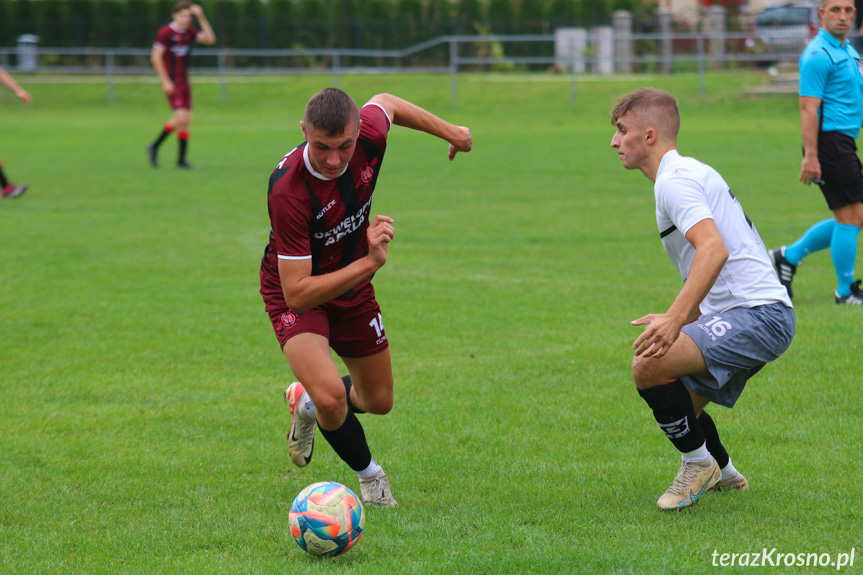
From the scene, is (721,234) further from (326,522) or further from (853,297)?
(853,297)

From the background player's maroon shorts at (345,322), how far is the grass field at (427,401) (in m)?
0.67

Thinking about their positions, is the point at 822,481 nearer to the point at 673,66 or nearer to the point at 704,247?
the point at 704,247

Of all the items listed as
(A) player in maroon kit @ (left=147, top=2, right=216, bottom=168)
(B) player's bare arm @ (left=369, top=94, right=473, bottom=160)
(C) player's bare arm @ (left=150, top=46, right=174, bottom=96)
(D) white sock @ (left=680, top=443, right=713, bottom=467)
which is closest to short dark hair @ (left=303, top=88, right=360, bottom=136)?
(B) player's bare arm @ (left=369, top=94, right=473, bottom=160)

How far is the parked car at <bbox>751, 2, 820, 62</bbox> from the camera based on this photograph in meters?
29.9

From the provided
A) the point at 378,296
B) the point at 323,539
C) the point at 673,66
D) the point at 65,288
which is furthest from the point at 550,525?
the point at 673,66

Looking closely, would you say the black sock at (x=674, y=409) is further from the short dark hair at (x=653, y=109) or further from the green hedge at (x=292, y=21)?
the green hedge at (x=292, y=21)

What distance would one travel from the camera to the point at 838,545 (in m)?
3.77

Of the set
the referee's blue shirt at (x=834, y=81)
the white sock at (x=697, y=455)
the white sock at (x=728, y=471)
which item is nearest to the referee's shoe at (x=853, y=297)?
the referee's blue shirt at (x=834, y=81)

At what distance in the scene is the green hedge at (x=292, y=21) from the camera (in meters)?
38.7

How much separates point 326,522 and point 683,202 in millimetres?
1909

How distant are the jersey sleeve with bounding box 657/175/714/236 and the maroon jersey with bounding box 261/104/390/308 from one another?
1373mm

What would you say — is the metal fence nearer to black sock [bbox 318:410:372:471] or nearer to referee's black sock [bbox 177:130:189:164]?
referee's black sock [bbox 177:130:189:164]

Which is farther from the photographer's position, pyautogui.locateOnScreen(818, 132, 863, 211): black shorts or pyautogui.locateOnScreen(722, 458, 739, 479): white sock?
pyautogui.locateOnScreen(818, 132, 863, 211): black shorts

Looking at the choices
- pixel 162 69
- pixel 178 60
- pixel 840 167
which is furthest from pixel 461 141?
pixel 178 60
